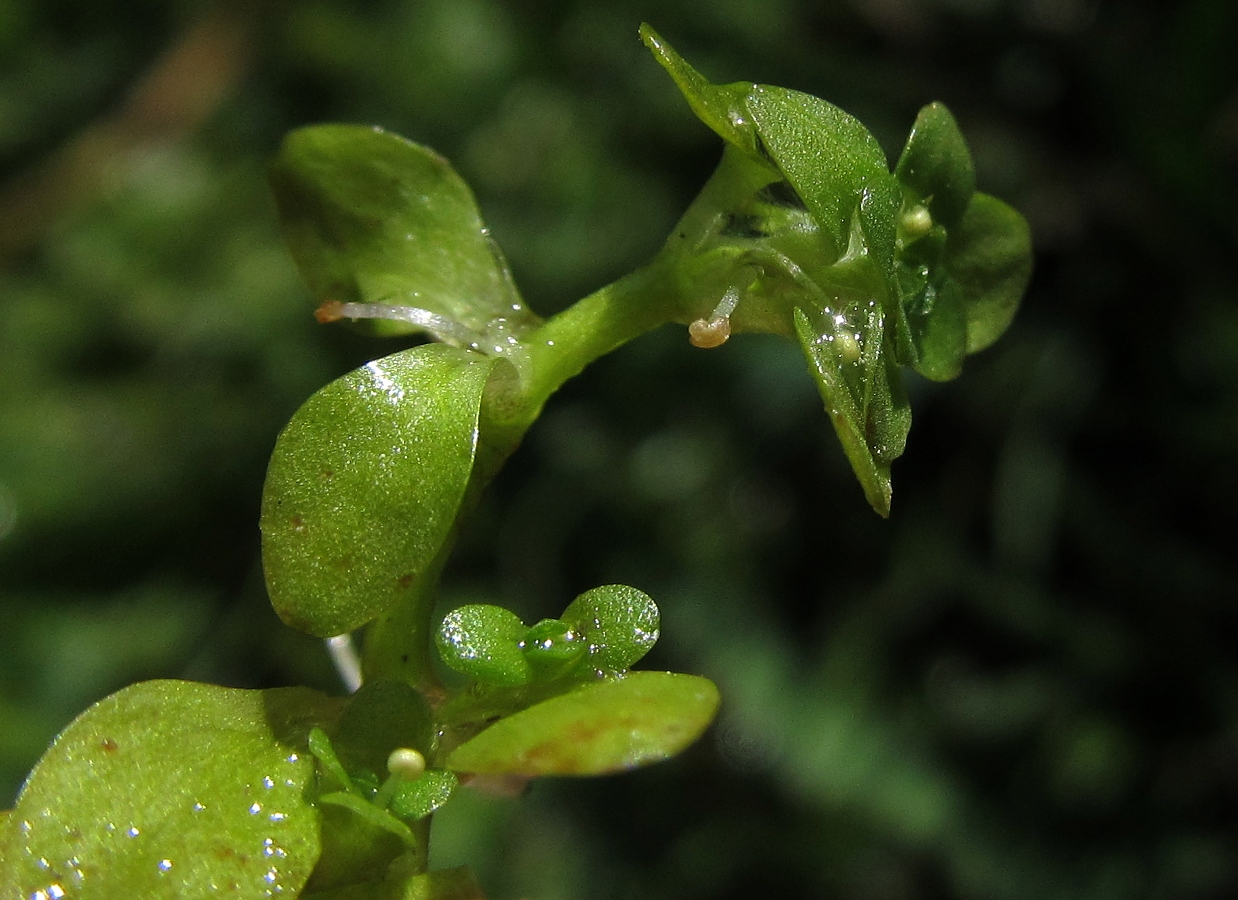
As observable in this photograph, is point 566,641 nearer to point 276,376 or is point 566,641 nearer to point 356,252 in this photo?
point 356,252

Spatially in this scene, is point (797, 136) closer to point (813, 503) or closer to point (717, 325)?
point (717, 325)

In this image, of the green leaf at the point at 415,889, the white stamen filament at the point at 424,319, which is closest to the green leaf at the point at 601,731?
the green leaf at the point at 415,889

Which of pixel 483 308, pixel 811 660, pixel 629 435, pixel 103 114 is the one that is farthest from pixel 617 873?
pixel 103 114

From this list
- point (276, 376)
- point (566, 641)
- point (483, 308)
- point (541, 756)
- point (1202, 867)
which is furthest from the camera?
A: point (276, 376)

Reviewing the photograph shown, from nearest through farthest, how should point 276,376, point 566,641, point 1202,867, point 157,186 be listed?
point 566,641, point 1202,867, point 276,376, point 157,186

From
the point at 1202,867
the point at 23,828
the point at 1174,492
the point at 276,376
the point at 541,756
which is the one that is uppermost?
the point at 541,756

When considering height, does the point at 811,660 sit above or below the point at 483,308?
below

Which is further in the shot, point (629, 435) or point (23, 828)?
point (629, 435)

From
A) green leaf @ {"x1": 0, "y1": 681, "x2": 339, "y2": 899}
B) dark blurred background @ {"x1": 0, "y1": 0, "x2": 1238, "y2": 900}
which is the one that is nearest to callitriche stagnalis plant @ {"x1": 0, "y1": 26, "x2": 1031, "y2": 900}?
green leaf @ {"x1": 0, "y1": 681, "x2": 339, "y2": 899}
